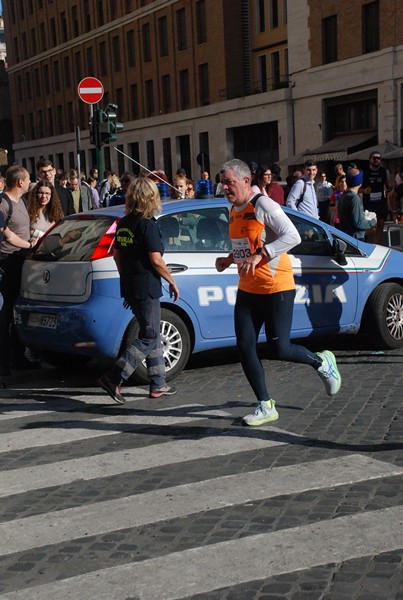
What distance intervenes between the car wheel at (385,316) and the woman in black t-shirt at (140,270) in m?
2.69

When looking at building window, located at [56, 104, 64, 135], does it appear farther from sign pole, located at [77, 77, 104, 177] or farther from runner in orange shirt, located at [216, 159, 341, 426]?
runner in orange shirt, located at [216, 159, 341, 426]

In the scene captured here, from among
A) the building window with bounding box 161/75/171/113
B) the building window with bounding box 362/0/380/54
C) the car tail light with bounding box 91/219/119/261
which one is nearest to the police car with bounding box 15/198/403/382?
the car tail light with bounding box 91/219/119/261

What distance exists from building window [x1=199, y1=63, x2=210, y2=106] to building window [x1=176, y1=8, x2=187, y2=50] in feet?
7.47

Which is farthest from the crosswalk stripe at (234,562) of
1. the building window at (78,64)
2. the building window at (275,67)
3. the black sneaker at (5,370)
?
the building window at (78,64)

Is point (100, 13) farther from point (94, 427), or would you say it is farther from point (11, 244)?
point (94, 427)

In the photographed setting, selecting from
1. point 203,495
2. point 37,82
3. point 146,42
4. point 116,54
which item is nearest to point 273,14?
point 146,42

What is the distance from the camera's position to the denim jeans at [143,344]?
7.21m

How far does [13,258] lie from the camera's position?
350 inches

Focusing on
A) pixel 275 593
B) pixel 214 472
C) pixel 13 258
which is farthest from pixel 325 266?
pixel 275 593

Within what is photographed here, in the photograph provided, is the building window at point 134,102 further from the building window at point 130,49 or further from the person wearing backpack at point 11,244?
the person wearing backpack at point 11,244

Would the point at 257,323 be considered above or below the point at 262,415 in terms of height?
above

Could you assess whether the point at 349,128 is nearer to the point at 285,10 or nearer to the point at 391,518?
the point at 285,10

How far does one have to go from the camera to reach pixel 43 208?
9609 millimetres

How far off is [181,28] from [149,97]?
5601 mm
